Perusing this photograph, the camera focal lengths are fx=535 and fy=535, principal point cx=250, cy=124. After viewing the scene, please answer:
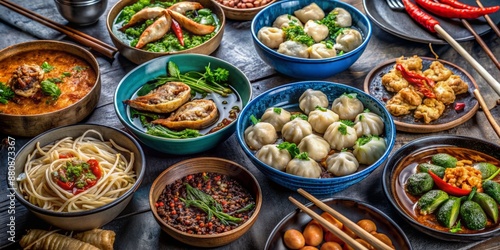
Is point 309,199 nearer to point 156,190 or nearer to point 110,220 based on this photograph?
point 156,190

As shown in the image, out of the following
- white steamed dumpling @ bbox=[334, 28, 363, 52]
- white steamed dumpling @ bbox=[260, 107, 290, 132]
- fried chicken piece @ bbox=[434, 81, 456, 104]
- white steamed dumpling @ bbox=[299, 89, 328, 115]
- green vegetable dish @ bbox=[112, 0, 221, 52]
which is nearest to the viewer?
white steamed dumpling @ bbox=[260, 107, 290, 132]

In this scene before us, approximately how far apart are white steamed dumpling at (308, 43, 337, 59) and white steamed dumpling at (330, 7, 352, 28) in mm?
387

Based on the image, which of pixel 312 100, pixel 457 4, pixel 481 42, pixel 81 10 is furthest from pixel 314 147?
pixel 81 10

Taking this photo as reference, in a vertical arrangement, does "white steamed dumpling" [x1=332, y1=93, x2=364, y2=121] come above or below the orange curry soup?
above

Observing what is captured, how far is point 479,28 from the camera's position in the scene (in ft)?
13.7

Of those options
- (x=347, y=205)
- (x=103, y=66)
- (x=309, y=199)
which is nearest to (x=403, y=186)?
(x=347, y=205)

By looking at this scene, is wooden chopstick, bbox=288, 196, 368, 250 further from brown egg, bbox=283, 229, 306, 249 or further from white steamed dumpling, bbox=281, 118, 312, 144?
white steamed dumpling, bbox=281, 118, 312, 144

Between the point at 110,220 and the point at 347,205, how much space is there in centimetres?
123

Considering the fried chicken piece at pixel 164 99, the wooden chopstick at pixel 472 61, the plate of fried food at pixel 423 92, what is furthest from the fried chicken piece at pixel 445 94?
the fried chicken piece at pixel 164 99

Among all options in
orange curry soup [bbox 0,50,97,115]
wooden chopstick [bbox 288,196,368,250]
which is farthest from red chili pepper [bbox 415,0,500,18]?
orange curry soup [bbox 0,50,97,115]

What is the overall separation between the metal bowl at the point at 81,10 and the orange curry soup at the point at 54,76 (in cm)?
49

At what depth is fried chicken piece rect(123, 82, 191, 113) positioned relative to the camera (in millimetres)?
3320

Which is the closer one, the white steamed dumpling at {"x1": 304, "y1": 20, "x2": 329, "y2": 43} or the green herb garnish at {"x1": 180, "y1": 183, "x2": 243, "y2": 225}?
the green herb garnish at {"x1": 180, "y1": 183, "x2": 243, "y2": 225}

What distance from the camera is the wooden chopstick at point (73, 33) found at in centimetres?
396
